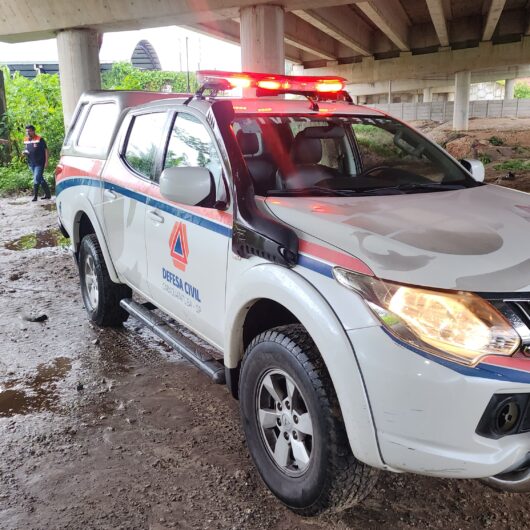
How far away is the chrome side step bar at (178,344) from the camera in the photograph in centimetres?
327

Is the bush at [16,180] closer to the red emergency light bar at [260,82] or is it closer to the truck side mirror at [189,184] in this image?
the red emergency light bar at [260,82]

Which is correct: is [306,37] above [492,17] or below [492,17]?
below

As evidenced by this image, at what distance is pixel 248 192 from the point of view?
292 cm

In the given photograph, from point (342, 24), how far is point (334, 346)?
16328 millimetres

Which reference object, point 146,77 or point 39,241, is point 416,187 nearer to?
point 39,241

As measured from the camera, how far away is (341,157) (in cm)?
403

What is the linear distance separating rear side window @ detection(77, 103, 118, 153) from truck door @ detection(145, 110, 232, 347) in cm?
117

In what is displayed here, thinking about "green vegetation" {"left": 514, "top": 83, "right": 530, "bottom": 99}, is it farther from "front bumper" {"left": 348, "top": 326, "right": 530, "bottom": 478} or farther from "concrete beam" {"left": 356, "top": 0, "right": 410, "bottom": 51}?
"front bumper" {"left": 348, "top": 326, "right": 530, "bottom": 478}

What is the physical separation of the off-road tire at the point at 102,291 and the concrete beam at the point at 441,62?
21068 millimetres

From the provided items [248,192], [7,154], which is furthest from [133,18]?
[248,192]

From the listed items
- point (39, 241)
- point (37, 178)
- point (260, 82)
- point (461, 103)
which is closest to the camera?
point (260, 82)

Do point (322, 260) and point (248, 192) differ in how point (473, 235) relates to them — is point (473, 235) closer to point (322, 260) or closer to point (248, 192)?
point (322, 260)

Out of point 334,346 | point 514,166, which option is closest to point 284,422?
point 334,346

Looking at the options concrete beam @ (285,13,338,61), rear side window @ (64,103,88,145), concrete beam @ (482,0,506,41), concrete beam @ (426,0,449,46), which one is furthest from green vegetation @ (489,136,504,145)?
rear side window @ (64,103,88,145)
